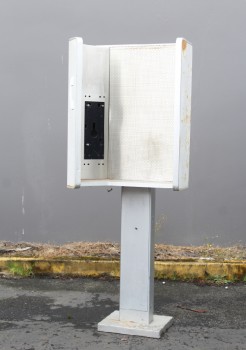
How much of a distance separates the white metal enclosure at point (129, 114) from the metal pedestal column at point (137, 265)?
6.9 inches

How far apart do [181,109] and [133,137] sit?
18.0 inches

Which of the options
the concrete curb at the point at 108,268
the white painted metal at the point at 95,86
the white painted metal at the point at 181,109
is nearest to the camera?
the white painted metal at the point at 181,109

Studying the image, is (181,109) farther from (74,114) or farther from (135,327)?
(135,327)

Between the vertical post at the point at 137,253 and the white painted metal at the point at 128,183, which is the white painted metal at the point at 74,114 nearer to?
the white painted metal at the point at 128,183

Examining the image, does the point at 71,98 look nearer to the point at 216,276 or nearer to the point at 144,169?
the point at 144,169

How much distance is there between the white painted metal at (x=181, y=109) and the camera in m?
4.41

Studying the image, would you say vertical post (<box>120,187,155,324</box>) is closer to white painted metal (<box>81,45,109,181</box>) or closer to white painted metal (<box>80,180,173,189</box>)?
white painted metal (<box>80,180,173,189</box>)

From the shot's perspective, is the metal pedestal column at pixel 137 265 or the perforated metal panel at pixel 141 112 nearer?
the perforated metal panel at pixel 141 112

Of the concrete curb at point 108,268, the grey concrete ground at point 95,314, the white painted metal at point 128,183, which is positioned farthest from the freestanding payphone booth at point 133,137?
the concrete curb at point 108,268

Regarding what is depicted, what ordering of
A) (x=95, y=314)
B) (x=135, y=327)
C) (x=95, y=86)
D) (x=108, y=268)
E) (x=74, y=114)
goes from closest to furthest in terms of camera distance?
(x=74, y=114)
(x=95, y=86)
(x=135, y=327)
(x=95, y=314)
(x=108, y=268)

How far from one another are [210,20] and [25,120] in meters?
2.25

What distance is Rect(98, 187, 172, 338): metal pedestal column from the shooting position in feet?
15.5

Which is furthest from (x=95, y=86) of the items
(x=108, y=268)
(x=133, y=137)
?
(x=108, y=268)

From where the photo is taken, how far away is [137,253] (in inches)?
187
